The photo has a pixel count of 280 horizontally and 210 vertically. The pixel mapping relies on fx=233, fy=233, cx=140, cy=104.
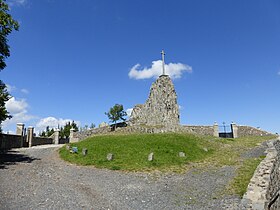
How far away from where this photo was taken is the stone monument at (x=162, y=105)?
3394cm

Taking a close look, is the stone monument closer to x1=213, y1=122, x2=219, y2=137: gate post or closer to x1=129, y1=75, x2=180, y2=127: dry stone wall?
x1=129, y1=75, x2=180, y2=127: dry stone wall

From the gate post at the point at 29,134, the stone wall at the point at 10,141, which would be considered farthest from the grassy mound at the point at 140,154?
the gate post at the point at 29,134

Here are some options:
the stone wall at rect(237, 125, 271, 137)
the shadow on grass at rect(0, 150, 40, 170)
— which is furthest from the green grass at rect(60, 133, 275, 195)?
the stone wall at rect(237, 125, 271, 137)

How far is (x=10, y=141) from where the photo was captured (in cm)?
2705

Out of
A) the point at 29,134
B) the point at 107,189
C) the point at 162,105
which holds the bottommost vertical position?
the point at 107,189

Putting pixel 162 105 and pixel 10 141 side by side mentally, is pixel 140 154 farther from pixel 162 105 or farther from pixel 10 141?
pixel 10 141

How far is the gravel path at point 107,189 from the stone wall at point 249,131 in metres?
25.2

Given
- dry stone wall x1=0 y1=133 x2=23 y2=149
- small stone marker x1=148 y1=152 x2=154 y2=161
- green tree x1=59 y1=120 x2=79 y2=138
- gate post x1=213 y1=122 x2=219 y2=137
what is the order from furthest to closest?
green tree x1=59 y1=120 x2=79 y2=138, gate post x1=213 y1=122 x2=219 y2=137, dry stone wall x1=0 y1=133 x2=23 y2=149, small stone marker x1=148 y1=152 x2=154 y2=161

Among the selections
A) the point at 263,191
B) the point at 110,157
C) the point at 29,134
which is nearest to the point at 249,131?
the point at 110,157

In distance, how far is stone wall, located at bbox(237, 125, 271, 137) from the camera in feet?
122

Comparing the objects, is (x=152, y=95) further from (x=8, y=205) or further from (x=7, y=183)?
(x=8, y=205)

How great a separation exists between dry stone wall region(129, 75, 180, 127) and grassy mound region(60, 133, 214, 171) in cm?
1102

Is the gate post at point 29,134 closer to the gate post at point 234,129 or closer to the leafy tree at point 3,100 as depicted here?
the leafy tree at point 3,100

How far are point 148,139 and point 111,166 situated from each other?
283 inches
